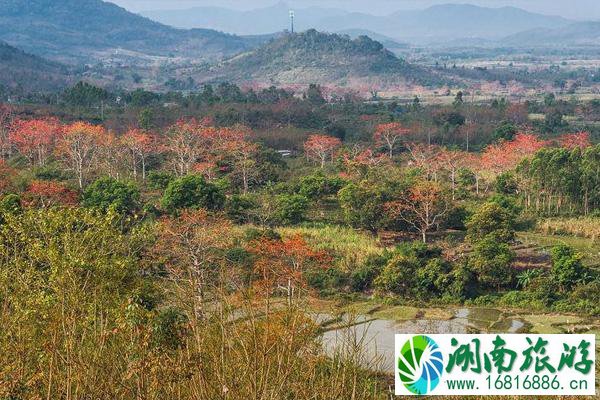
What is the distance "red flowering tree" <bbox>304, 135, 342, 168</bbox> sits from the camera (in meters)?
31.9

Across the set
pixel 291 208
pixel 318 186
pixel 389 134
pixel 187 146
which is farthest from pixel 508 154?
pixel 187 146

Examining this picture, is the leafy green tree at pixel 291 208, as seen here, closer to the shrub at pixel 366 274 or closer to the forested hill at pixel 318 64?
the shrub at pixel 366 274

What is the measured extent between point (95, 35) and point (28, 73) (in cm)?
8337

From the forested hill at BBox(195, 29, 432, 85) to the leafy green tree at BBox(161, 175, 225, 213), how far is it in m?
58.1

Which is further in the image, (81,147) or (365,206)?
(81,147)

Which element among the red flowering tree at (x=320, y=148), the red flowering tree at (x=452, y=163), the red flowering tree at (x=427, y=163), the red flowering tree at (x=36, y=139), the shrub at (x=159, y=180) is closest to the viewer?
the shrub at (x=159, y=180)

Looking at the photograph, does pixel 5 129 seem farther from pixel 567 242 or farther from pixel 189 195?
pixel 567 242

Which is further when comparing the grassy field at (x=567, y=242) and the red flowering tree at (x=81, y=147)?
the red flowering tree at (x=81, y=147)

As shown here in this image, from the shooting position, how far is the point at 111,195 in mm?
21062

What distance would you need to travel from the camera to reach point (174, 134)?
3184 centimetres

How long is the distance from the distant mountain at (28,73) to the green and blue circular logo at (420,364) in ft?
213

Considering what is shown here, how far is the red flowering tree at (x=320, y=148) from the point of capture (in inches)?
1257

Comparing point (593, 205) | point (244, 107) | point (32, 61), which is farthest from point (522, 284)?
point (32, 61)

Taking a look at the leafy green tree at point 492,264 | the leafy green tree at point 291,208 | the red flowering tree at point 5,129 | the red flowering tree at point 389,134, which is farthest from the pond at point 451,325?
the red flowering tree at point 5,129
